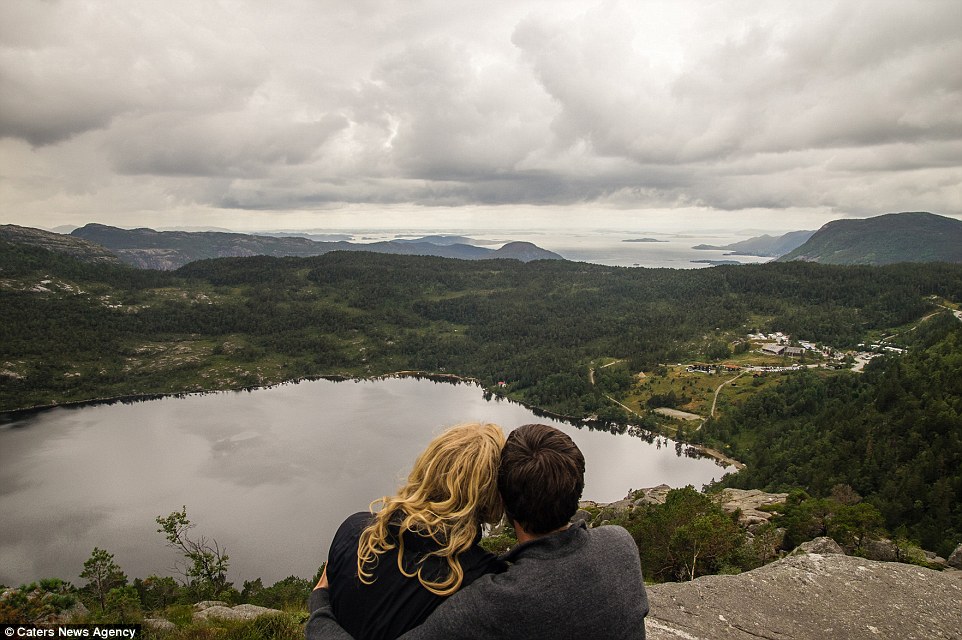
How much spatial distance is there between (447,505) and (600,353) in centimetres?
15805

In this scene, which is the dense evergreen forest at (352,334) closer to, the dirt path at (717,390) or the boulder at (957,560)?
the dirt path at (717,390)

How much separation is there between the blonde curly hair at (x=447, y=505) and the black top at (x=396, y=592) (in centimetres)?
4

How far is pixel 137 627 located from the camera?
25.4ft

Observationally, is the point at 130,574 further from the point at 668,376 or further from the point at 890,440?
the point at 668,376

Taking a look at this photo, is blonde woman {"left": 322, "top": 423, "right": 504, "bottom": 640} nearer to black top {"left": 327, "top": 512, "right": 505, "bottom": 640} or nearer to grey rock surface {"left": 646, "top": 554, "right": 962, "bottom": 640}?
black top {"left": 327, "top": 512, "right": 505, "bottom": 640}

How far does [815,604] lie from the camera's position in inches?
320

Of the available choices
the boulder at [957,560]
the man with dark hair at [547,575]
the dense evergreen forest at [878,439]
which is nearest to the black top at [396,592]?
the man with dark hair at [547,575]

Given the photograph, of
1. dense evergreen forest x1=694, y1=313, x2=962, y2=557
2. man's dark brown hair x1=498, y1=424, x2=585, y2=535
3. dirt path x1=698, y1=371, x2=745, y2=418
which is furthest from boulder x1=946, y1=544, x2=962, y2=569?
dirt path x1=698, y1=371, x2=745, y2=418

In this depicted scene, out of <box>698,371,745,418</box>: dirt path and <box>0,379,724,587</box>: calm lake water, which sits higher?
<box>698,371,745,418</box>: dirt path

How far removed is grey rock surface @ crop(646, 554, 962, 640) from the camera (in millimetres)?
7465

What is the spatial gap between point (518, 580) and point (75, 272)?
25557 cm

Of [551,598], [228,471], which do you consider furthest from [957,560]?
[228,471]

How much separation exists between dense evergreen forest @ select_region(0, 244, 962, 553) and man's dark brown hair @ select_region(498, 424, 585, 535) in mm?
53846

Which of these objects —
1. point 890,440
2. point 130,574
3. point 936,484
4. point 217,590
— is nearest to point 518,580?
point 217,590
